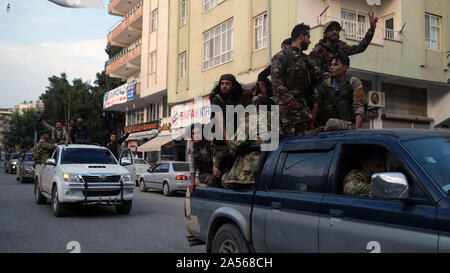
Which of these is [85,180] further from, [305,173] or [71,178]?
[305,173]

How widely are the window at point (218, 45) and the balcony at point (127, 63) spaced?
12.3 m

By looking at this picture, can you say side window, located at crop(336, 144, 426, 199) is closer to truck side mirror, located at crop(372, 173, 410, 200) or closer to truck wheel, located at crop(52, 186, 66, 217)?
truck side mirror, located at crop(372, 173, 410, 200)

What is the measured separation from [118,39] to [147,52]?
10.7 meters

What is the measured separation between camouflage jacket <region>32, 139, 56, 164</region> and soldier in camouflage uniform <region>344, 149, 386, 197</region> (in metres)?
11.4

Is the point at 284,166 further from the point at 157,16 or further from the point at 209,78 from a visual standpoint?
the point at 157,16

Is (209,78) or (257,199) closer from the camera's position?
(257,199)

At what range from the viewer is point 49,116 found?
52812mm

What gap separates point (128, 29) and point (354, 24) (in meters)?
25.6

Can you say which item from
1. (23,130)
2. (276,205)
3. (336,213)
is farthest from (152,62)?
(23,130)

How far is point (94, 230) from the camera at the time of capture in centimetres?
821

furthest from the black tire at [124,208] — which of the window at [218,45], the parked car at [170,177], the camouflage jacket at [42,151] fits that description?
the window at [218,45]

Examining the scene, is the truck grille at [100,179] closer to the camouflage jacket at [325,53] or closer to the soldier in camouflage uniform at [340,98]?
the camouflage jacket at [325,53]

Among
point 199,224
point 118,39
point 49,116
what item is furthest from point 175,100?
point 49,116

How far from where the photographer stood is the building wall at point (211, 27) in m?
18.9
